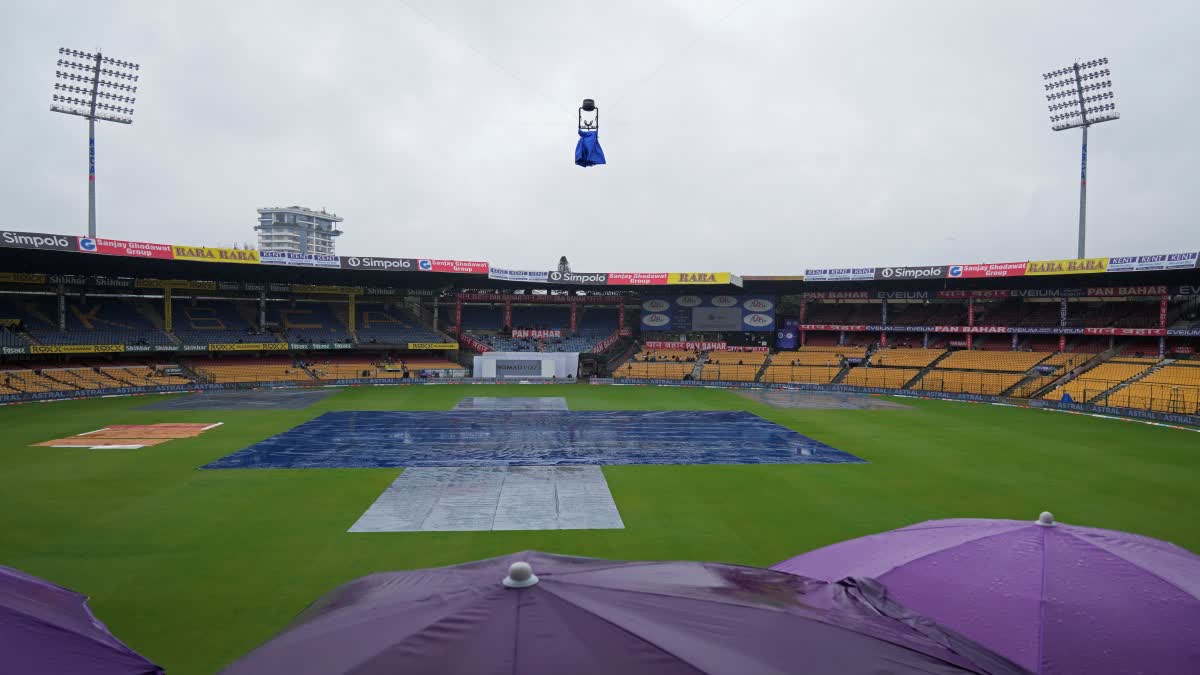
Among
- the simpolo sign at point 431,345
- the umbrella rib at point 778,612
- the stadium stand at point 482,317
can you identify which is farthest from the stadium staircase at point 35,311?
the umbrella rib at point 778,612

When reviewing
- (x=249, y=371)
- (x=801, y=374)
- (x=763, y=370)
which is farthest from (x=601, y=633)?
(x=249, y=371)

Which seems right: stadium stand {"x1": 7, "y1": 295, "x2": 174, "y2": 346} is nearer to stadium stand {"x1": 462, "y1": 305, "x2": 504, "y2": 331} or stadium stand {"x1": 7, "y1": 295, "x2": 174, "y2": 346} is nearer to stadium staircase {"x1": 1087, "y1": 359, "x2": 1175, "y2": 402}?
stadium stand {"x1": 462, "y1": 305, "x2": 504, "y2": 331}

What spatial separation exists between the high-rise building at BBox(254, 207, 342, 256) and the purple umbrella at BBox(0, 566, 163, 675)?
490 ft

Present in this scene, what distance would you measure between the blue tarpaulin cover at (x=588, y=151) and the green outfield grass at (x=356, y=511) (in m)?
7.94

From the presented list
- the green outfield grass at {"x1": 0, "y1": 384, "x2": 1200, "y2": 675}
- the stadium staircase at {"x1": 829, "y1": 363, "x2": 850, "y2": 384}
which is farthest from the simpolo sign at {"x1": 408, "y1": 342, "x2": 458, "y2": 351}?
the stadium staircase at {"x1": 829, "y1": 363, "x2": 850, "y2": 384}

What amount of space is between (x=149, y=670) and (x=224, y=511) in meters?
11.2

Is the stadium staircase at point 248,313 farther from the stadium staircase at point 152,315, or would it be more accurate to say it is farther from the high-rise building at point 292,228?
the high-rise building at point 292,228

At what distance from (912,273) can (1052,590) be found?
45.0 meters

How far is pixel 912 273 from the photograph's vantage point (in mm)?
44094

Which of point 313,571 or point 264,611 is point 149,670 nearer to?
point 264,611

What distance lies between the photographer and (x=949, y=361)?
140 ft

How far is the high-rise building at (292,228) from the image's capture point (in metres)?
138

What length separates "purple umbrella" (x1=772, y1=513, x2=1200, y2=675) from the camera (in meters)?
3.85

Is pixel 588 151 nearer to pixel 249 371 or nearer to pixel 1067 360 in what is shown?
pixel 249 371
